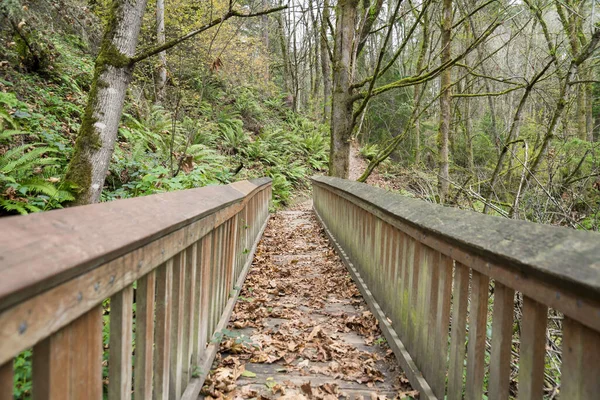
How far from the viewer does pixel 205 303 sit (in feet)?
8.74

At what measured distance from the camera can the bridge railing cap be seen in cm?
108

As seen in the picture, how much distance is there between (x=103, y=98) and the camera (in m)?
4.57

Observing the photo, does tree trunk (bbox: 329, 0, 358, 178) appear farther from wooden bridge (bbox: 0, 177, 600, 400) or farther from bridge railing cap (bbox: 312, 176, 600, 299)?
bridge railing cap (bbox: 312, 176, 600, 299)

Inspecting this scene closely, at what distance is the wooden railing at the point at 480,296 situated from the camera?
1.15 m

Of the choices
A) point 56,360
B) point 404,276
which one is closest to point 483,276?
point 404,276

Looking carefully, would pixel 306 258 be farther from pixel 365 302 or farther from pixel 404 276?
pixel 404 276

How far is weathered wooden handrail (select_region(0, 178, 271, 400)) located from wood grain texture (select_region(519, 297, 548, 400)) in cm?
136

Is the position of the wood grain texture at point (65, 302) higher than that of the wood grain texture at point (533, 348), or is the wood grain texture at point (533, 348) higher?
the wood grain texture at point (65, 302)

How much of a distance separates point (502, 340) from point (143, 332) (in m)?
1.44

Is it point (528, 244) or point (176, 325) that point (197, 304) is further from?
point (528, 244)

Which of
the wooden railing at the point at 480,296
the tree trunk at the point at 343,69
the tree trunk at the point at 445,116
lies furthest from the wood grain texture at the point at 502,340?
the tree trunk at the point at 445,116

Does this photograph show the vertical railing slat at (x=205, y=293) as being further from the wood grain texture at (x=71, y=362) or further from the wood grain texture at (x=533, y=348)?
the wood grain texture at (x=533, y=348)

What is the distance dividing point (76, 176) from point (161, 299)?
349 centimetres

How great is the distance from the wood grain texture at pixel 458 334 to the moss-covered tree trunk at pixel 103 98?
416cm
